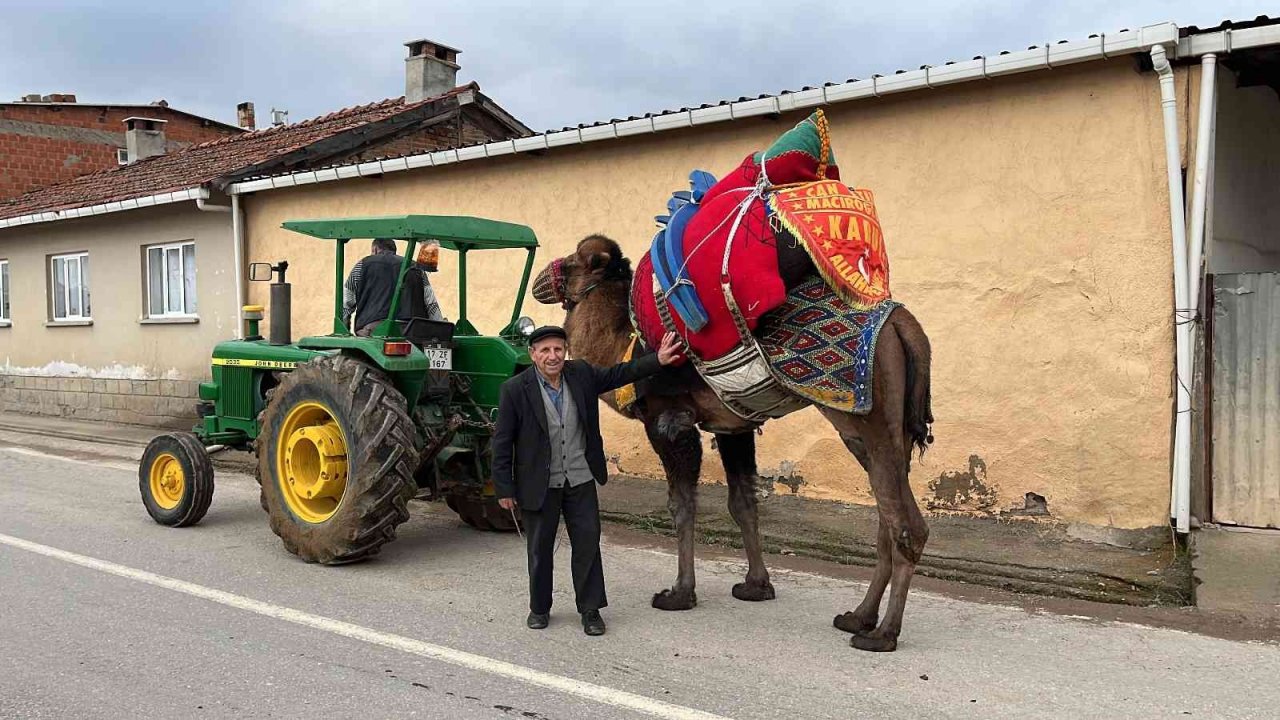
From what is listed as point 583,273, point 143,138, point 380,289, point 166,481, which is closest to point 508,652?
point 583,273

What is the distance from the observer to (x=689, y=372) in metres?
5.75

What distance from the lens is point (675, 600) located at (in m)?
5.79

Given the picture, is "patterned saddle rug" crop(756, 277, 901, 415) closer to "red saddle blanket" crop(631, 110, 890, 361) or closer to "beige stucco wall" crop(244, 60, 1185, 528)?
"red saddle blanket" crop(631, 110, 890, 361)

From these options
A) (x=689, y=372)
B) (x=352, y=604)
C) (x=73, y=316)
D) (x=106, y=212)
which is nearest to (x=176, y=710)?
(x=352, y=604)

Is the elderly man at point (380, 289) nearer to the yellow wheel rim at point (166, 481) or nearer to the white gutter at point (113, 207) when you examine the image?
the yellow wheel rim at point (166, 481)

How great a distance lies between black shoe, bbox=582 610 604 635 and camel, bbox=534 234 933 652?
54cm

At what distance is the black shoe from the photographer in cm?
531

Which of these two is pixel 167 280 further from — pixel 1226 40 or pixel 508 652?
pixel 1226 40

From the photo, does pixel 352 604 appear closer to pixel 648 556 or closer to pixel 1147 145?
pixel 648 556

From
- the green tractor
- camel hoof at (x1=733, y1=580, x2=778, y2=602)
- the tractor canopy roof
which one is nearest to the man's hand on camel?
camel hoof at (x1=733, y1=580, x2=778, y2=602)

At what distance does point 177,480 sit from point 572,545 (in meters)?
4.25

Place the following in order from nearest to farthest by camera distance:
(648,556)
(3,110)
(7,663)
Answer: (7,663), (648,556), (3,110)

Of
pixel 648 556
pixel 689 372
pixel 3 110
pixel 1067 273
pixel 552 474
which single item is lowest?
pixel 648 556

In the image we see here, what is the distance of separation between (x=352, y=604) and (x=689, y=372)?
2325mm
